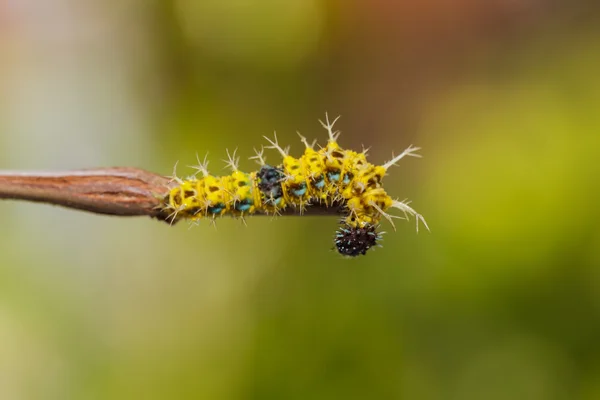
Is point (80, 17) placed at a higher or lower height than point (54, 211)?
higher

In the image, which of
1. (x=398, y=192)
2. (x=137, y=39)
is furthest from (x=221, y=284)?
(x=137, y=39)

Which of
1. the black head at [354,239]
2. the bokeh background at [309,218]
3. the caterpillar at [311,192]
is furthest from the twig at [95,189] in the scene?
the bokeh background at [309,218]

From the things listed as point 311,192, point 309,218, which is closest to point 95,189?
point 311,192

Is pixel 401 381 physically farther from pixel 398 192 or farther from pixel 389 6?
pixel 389 6

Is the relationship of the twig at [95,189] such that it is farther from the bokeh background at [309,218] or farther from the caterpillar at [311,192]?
the bokeh background at [309,218]

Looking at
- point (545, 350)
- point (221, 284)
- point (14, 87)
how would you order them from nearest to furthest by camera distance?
point (545, 350), point (221, 284), point (14, 87)

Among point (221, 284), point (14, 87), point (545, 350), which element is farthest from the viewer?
point (14, 87)

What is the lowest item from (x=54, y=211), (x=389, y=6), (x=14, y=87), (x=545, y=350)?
(x=545, y=350)
